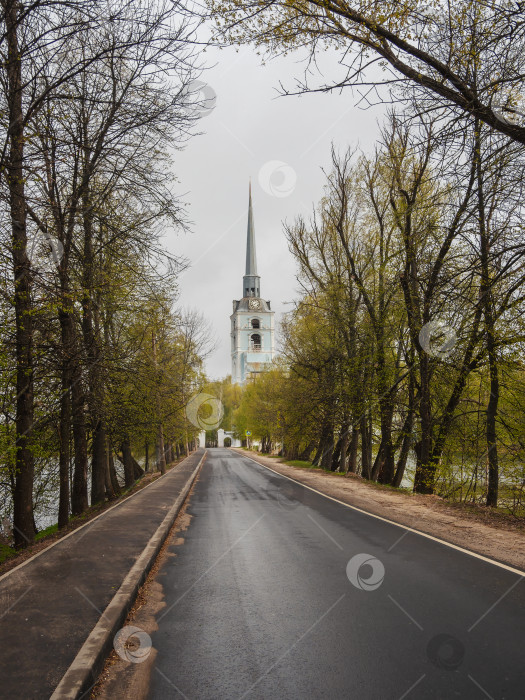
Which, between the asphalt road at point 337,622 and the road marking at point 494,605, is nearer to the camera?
the asphalt road at point 337,622

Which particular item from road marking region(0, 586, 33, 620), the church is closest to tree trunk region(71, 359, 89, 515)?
road marking region(0, 586, 33, 620)

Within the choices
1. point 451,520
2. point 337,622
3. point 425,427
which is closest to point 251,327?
point 425,427

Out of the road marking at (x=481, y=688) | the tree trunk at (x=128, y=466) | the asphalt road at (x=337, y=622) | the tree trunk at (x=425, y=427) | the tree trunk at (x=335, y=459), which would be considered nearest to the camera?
the road marking at (x=481, y=688)

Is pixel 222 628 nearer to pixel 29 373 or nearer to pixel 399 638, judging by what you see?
pixel 399 638

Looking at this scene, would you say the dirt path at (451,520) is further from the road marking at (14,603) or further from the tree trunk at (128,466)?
the tree trunk at (128,466)

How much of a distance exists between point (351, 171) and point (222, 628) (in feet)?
76.3

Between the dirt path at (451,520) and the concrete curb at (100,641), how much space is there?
502 centimetres

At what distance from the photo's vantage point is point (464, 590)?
578 centimetres

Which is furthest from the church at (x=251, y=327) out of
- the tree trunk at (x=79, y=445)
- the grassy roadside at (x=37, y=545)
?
the tree trunk at (x=79, y=445)

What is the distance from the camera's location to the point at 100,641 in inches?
169

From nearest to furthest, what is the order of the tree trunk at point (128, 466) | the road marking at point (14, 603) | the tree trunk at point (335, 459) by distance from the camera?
the road marking at point (14, 603)
the tree trunk at point (128, 466)
the tree trunk at point (335, 459)

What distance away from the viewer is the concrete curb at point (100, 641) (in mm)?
3570

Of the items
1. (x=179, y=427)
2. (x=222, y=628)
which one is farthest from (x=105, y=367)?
(x=179, y=427)

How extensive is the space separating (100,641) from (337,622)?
216cm
